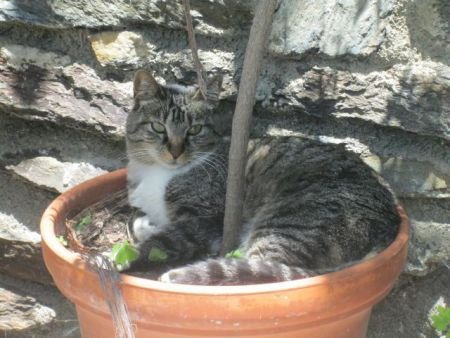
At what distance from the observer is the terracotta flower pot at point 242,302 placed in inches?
53.4

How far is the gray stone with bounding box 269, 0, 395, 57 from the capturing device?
1852 mm

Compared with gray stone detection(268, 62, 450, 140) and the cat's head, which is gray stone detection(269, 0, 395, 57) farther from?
the cat's head

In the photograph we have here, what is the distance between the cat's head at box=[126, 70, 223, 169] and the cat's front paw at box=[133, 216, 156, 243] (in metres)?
0.22

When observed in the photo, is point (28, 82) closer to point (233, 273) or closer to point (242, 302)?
point (233, 273)

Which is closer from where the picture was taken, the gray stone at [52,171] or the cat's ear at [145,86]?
the cat's ear at [145,86]

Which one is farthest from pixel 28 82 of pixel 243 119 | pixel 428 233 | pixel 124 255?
pixel 428 233

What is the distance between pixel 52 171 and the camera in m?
2.21

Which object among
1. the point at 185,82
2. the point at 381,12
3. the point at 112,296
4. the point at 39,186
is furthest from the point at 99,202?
the point at 381,12

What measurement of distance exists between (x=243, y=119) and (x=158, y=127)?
574 mm

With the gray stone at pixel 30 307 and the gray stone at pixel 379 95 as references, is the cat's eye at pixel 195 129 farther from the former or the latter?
the gray stone at pixel 30 307

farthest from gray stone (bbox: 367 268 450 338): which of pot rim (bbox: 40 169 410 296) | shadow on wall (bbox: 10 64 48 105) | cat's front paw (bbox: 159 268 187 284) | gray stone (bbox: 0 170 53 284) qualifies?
shadow on wall (bbox: 10 64 48 105)

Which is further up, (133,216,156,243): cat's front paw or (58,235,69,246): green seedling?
(58,235,69,246): green seedling

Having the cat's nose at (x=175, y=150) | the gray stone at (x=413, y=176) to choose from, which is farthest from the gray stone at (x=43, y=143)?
the gray stone at (x=413, y=176)

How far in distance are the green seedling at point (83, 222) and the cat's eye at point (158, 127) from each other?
14.4 inches
